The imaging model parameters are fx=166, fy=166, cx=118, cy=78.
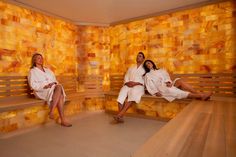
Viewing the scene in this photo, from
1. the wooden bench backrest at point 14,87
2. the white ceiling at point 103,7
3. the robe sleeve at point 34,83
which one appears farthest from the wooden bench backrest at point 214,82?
the wooden bench backrest at point 14,87

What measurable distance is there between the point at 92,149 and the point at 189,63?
294cm

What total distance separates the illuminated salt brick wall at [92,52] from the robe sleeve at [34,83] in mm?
1675

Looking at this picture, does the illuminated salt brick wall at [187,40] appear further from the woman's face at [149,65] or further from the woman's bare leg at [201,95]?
the woman's bare leg at [201,95]

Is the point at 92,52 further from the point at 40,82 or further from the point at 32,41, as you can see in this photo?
the point at 40,82

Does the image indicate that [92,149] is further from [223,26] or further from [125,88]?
[223,26]

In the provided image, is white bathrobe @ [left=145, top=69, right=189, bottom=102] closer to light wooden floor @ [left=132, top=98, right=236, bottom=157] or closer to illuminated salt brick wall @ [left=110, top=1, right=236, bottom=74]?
illuminated salt brick wall @ [left=110, top=1, right=236, bottom=74]

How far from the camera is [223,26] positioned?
3.52m

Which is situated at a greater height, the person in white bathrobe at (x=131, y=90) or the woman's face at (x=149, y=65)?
the woman's face at (x=149, y=65)

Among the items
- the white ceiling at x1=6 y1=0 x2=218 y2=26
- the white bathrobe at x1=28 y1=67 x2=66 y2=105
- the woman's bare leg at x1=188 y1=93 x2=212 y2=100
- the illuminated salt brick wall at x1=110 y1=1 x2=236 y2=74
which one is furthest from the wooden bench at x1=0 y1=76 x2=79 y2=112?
the woman's bare leg at x1=188 y1=93 x2=212 y2=100

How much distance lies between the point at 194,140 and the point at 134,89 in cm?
242

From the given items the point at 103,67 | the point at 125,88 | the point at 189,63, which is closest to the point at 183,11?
the point at 189,63

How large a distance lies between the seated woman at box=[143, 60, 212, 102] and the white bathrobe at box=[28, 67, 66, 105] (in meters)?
2.09

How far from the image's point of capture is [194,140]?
1.24 metres

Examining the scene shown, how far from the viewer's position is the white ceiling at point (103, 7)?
141 inches
